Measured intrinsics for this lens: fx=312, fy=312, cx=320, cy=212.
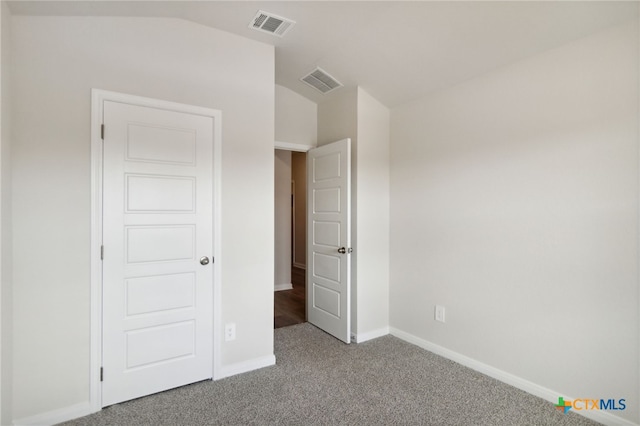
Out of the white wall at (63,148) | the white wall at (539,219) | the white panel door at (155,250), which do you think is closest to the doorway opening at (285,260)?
the white panel door at (155,250)

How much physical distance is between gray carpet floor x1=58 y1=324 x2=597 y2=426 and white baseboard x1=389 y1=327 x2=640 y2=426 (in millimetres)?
48

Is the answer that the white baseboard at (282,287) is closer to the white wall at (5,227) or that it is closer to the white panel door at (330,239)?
the white panel door at (330,239)

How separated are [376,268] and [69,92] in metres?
2.91

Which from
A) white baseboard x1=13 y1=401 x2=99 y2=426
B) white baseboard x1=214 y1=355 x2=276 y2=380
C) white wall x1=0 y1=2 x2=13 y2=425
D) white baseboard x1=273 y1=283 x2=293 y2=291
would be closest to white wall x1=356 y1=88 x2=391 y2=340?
white baseboard x1=214 y1=355 x2=276 y2=380

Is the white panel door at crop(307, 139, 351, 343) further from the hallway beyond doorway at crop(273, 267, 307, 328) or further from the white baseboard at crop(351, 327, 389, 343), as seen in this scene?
the hallway beyond doorway at crop(273, 267, 307, 328)

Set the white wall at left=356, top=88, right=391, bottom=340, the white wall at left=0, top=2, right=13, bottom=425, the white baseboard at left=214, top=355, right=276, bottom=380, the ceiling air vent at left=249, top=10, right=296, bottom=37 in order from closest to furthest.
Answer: the white wall at left=0, top=2, right=13, bottom=425 → the ceiling air vent at left=249, top=10, right=296, bottom=37 → the white baseboard at left=214, top=355, right=276, bottom=380 → the white wall at left=356, top=88, right=391, bottom=340

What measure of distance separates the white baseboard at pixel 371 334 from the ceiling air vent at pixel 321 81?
2.58m

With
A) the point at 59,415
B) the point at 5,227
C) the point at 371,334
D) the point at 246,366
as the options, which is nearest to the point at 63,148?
the point at 5,227

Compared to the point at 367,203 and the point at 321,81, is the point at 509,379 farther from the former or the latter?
the point at 321,81

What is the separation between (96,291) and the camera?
204 cm

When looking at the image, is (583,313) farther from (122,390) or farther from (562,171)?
(122,390)

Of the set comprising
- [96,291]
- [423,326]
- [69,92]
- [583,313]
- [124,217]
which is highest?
[69,92]

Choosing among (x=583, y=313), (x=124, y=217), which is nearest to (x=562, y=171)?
(x=583, y=313)

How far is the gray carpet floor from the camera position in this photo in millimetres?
1979
